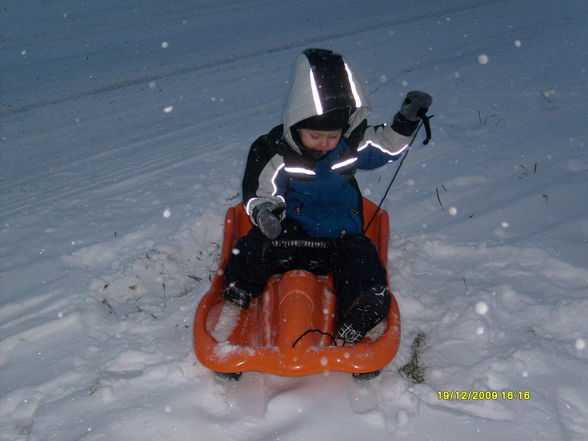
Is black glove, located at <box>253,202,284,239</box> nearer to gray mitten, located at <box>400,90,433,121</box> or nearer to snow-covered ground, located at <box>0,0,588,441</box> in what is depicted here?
snow-covered ground, located at <box>0,0,588,441</box>

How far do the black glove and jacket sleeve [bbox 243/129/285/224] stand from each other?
10 centimetres

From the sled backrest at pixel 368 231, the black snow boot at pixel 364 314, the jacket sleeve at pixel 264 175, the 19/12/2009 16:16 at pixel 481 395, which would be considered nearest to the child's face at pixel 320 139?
the jacket sleeve at pixel 264 175

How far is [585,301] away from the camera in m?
2.88

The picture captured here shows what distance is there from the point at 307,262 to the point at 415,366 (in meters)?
0.83

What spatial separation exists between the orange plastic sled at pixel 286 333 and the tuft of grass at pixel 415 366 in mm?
189

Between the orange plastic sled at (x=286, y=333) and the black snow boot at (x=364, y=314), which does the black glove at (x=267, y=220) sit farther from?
the black snow boot at (x=364, y=314)

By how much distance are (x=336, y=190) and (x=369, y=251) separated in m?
0.45

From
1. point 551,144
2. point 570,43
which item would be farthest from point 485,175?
point 570,43

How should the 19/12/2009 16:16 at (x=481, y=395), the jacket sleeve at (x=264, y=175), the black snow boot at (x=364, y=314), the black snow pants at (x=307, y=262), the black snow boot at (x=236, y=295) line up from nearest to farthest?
the 19/12/2009 16:16 at (x=481, y=395), the black snow boot at (x=364, y=314), the black snow pants at (x=307, y=262), the black snow boot at (x=236, y=295), the jacket sleeve at (x=264, y=175)

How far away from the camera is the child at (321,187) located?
2.81 metres

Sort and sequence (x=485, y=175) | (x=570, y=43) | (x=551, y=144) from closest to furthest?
(x=485, y=175), (x=551, y=144), (x=570, y=43)

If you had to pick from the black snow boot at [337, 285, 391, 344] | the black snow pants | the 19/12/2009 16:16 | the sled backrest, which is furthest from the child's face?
the 19/12/2009 16:16

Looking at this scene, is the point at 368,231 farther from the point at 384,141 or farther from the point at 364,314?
the point at 364,314

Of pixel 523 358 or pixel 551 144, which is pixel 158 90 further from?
pixel 523 358
